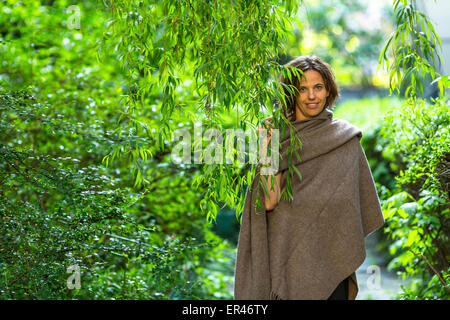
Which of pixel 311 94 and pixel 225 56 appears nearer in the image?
pixel 225 56

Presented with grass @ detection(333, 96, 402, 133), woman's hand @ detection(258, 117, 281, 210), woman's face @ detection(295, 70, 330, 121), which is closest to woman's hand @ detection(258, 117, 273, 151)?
woman's hand @ detection(258, 117, 281, 210)

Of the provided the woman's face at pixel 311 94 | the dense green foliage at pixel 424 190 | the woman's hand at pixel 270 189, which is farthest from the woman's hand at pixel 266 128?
the dense green foliage at pixel 424 190

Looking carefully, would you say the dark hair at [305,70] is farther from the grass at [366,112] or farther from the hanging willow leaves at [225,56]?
the grass at [366,112]

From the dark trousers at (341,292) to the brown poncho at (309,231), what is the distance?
6 centimetres

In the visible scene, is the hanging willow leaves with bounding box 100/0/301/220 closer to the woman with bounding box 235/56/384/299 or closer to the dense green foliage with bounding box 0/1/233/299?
the woman with bounding box 235/56/384/299

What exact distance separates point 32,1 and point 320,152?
3.35 meters

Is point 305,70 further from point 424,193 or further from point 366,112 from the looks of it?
point 366,112

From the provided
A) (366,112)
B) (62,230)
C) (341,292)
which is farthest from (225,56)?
(366,112)

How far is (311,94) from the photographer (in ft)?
7.04

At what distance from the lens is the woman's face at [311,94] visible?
2.16 m

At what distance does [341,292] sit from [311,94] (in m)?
0.81

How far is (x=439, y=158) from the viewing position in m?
2.74

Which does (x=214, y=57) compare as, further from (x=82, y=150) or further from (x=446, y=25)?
(x=446, y=25)
